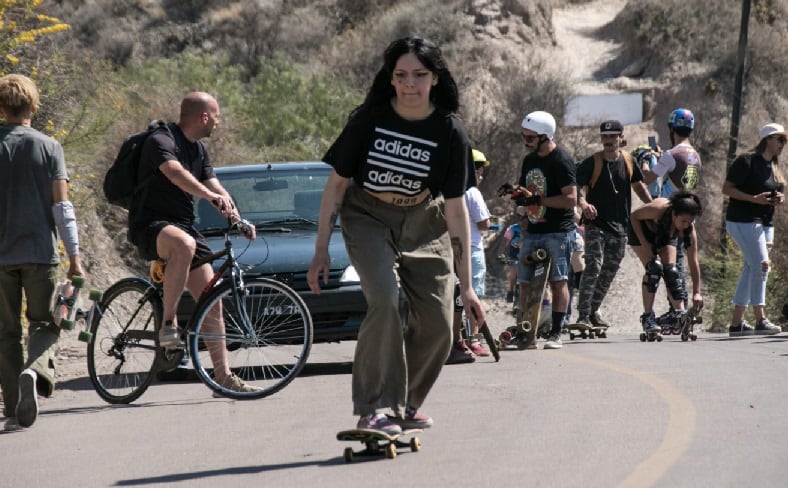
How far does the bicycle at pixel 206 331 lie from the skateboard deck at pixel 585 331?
5039 mm

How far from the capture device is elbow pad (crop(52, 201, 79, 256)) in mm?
8359

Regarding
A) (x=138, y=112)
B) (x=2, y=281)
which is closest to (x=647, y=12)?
(x=138, y=112)

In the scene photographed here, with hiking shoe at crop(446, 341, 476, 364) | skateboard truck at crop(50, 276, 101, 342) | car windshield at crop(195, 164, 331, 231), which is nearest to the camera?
skateboard truck at crop(50, 276, 101, 342)

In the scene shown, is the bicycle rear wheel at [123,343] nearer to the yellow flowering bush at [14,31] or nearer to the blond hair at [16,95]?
the blond hair at [16,95]

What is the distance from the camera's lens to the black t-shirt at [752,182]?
46.8 ft

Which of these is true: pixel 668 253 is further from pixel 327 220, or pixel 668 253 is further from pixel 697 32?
pixel 697 32

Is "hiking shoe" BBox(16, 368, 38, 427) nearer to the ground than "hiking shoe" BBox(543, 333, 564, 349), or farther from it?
farther from it

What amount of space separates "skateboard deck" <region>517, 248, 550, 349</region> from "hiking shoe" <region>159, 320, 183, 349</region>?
13.9 feet

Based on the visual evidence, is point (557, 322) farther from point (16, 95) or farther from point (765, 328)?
→ point (16, 95)

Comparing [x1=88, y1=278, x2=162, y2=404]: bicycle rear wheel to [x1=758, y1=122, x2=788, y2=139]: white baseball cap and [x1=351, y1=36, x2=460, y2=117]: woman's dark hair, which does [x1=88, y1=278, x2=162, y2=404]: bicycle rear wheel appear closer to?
[x1=351, y1=36, x2=460, y2=117]: woman's dark hair

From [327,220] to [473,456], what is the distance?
1.33 m

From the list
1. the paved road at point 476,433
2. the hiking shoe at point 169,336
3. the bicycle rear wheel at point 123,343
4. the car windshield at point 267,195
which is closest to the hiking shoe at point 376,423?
the paved road at point 476,433

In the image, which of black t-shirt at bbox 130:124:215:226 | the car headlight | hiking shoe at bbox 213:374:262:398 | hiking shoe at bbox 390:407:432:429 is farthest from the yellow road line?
black t-shirt at bbox 130:124:215:226

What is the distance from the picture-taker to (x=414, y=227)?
22.7ft
